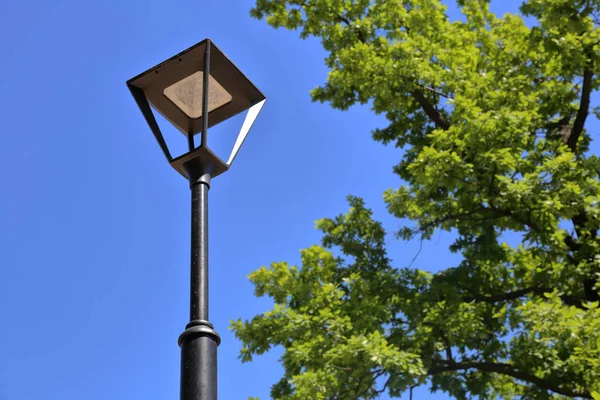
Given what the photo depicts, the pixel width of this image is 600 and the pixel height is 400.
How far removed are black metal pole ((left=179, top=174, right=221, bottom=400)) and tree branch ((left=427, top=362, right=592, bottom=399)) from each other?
6.93m

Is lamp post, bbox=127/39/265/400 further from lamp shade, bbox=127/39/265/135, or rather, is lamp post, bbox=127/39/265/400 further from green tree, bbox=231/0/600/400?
green tree, bbox=231/0/600/400

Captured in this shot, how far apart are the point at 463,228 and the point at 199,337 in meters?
8.63

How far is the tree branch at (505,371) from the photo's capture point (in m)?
8.91

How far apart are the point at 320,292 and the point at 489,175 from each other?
9.85ft

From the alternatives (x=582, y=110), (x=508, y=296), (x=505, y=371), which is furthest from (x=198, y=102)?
(x=582, y=110)

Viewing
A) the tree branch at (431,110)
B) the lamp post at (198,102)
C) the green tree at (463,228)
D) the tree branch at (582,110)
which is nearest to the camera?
the lamp post at (198,102)

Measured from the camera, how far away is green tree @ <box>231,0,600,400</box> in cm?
883

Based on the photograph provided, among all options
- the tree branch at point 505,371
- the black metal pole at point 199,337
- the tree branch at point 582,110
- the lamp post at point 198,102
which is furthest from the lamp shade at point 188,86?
the tree branch at point 582,110

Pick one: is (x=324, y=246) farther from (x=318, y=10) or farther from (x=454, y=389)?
(x=318, y=10)

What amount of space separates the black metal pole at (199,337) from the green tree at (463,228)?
5.42m

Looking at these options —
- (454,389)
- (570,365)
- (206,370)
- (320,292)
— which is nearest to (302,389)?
(320,292)

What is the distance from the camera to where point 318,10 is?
1280cm

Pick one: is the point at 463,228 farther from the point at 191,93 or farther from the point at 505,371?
Answer: the point at 191,93

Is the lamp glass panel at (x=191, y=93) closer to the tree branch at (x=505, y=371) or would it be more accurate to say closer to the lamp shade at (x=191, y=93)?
the lamp shade at (x=191, y=93)
